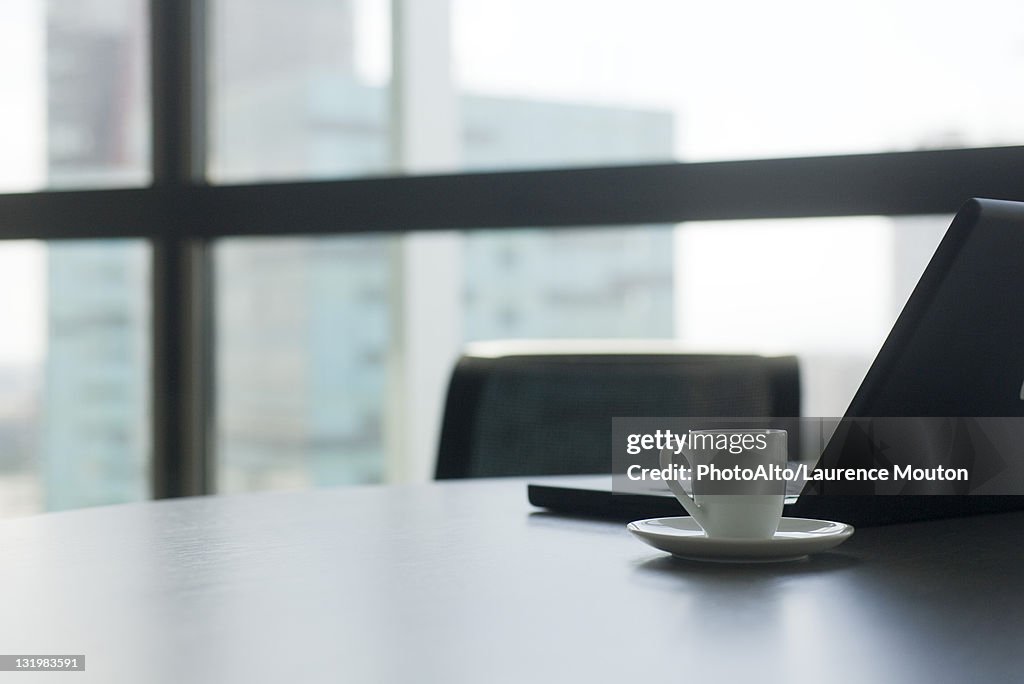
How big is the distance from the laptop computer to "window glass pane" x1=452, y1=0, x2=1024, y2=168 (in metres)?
1.38

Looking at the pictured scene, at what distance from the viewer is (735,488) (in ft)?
2.52

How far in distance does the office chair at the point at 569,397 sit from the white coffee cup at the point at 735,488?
936mm

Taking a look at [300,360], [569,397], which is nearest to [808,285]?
[569,397]

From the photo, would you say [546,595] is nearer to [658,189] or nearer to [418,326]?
[658,189]

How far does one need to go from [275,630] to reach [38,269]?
2.54m

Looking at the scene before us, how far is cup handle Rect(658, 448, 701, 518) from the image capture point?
0.78 meters

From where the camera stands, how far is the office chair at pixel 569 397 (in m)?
1.73

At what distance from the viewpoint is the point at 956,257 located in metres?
0.79

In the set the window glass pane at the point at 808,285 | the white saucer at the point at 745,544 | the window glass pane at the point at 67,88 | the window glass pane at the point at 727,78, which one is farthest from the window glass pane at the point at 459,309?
the white saucer at the point at 745,544

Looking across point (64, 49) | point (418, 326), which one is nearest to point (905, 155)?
point (418, 326)

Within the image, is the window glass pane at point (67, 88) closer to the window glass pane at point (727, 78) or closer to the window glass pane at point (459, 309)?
the window glass pane at point (459, 309)

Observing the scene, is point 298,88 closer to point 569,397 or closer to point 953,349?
point 569,397

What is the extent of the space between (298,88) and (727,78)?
102 cm

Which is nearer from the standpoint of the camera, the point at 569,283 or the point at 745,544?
the point at 745,544
